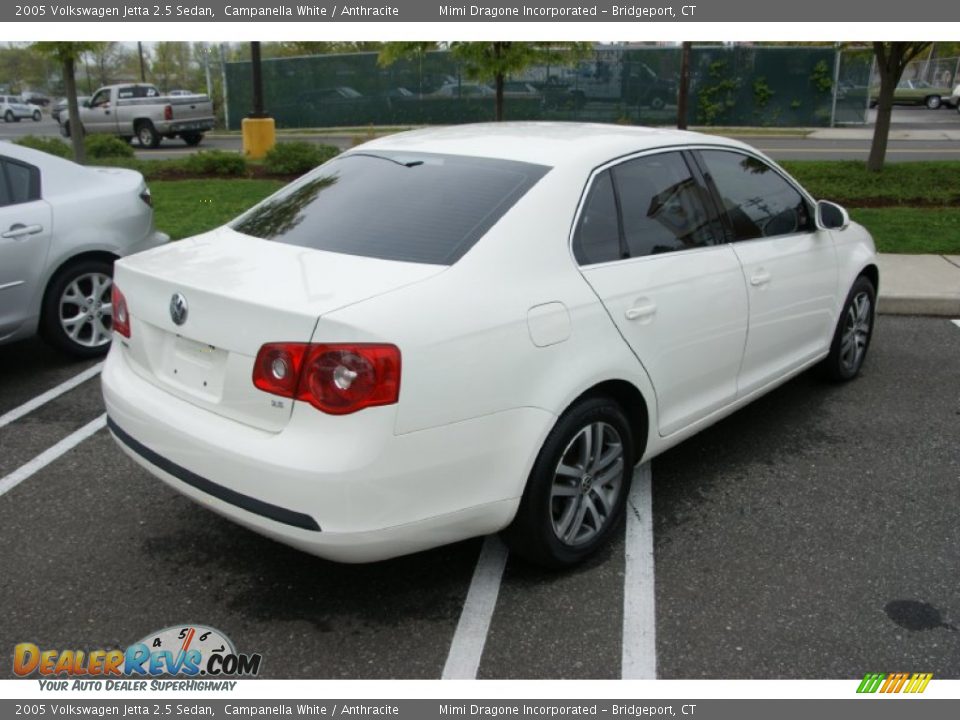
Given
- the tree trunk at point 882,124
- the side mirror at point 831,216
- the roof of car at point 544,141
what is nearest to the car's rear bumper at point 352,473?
the roof of car at point 544,141

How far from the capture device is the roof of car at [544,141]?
3643 mm

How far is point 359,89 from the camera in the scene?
31.7 metres

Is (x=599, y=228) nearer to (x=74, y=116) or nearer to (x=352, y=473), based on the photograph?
(x=352, y=473)

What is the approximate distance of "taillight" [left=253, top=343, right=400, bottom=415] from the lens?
8.78ft

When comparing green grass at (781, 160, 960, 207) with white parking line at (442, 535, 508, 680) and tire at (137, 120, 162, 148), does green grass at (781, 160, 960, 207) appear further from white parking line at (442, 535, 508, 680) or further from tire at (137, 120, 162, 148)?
tire at (137, 120, 162, 148)

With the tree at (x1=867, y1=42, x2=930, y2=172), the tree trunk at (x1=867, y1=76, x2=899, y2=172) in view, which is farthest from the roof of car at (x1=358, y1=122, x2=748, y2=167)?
the tree trunk at (x1=867, y1=76, x2=899, y2=172)

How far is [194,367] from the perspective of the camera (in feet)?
10.0

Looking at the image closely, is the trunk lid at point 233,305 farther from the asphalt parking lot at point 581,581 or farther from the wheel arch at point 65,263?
the wheel arch at point 65,263

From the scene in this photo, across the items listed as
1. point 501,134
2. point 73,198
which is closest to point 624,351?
point 501,134

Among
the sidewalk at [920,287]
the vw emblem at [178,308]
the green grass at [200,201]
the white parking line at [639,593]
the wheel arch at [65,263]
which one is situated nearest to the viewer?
the white parking line at [639,593]

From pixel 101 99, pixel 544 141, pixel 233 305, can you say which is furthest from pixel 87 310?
pixel 101 99

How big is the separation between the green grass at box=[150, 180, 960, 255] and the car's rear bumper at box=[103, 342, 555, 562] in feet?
21.7

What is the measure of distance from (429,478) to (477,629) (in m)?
0.66

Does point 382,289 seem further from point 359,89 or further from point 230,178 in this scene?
point 359,89
